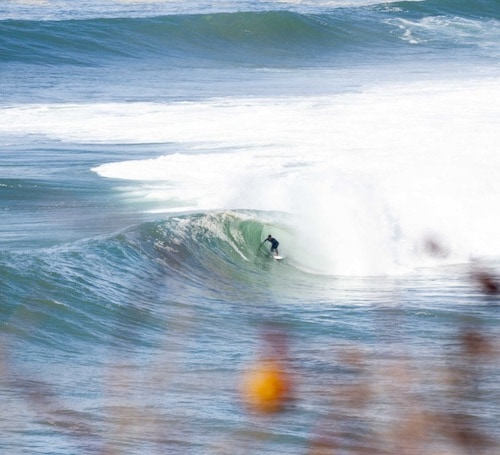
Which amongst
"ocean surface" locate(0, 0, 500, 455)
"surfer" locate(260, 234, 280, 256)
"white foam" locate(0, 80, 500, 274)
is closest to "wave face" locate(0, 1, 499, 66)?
"ocean surface" locate(0, 0, 500, 455)

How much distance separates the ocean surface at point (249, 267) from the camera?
30.9 feet

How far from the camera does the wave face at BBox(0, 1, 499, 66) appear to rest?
160 ft

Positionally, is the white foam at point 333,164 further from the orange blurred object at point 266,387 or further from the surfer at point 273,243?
the orange blurred object at point 266,387

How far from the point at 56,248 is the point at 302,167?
918 centimetres

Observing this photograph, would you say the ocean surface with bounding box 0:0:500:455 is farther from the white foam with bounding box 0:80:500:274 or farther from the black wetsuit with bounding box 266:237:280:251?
the black wetsuit with bounding box 266:237:280:251

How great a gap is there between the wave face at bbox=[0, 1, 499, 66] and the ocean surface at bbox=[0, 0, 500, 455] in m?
A: 7.67

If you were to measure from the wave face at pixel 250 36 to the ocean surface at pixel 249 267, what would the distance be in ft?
25.2

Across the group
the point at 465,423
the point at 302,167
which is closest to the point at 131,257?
the point at 465,423

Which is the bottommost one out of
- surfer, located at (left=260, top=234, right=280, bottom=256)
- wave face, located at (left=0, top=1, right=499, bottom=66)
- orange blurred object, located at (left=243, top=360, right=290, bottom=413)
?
wave face, located at (left=0, top=1, right=499, bottom=66)

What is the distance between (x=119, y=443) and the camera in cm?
862

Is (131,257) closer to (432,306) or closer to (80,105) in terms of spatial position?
(432,306)

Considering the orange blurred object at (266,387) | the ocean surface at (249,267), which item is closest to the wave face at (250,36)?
the ocean surface at (249,267)

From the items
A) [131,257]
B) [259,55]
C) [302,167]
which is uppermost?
[131,257]

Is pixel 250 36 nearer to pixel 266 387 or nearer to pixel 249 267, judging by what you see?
pixel 249 267
